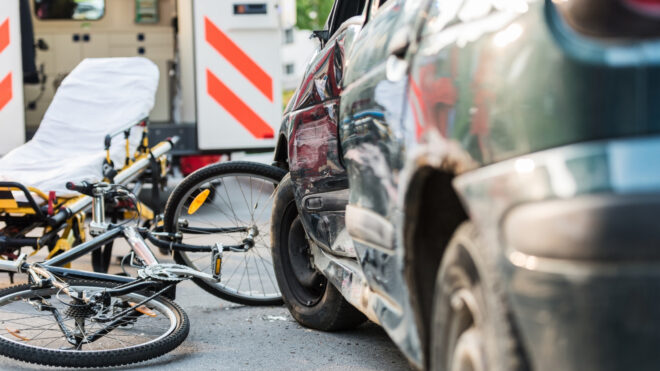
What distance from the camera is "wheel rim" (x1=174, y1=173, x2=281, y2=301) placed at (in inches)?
185

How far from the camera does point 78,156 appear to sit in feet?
19.6

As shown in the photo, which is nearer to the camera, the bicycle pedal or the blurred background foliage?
the bicycle pedal

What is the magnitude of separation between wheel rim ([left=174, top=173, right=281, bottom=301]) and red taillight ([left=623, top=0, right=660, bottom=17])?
328 centimetres

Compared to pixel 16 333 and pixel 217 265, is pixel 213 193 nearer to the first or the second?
pixel 217 265

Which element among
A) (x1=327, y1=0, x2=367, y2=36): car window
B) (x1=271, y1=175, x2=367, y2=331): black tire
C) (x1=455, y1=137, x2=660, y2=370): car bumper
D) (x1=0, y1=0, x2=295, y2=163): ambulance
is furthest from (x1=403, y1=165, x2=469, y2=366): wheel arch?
(x1=0, y1=0, x2=295, y2=163): ambulance

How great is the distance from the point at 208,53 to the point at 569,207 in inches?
270

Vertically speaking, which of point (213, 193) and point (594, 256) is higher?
point (594, 256)

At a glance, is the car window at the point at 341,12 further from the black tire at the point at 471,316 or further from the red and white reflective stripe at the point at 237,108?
the red and white reflective stripe at the point at 237,108

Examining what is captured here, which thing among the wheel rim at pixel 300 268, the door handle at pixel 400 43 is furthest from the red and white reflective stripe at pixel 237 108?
the door handle at pixel 400 43

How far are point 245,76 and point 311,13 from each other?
23.3m

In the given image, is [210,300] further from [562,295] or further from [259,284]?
[562,295]

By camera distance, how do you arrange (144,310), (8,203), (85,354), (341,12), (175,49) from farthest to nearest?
(175,49) → (8,203) → (341,12) → (144,310) → (85,354)

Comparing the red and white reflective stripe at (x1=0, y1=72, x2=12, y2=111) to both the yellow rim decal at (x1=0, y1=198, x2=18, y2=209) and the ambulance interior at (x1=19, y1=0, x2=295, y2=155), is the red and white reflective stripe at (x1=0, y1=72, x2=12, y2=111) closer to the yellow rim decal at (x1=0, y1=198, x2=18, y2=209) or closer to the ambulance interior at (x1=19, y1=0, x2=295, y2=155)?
the ambulance interior at (x1=19, y1=0, x2=295, y2=155)

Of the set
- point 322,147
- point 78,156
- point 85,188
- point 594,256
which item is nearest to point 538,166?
point 594,256
